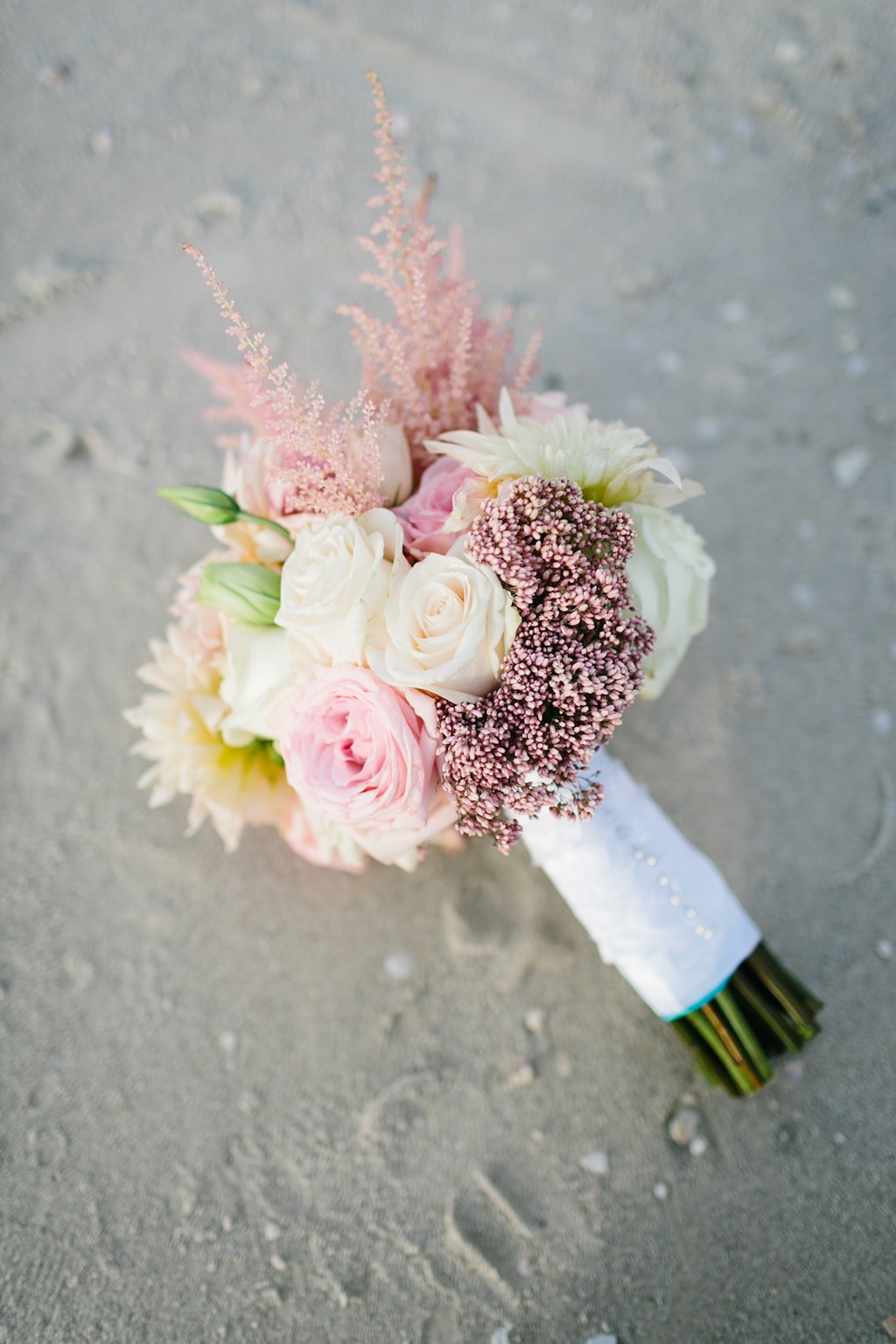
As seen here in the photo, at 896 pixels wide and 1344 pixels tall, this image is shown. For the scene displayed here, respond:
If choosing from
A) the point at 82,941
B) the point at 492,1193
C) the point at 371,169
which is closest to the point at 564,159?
the point at 371,169

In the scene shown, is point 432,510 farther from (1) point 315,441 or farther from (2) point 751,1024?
(2) point 751,1024

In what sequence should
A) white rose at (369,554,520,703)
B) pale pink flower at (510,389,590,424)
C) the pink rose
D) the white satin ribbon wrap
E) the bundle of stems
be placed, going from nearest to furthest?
white rose at (369,554,520,703), the pink rose, pale pink flower at (510,389,590,424), the white satin ribbon wrap, the bundle of stems

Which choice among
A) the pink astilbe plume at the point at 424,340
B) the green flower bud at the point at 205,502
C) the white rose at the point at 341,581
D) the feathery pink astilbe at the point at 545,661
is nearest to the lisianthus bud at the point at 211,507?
the green flower bud at the point at 205,502

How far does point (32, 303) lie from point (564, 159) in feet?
5.15

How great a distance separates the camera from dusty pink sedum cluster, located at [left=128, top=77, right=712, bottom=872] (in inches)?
40.8

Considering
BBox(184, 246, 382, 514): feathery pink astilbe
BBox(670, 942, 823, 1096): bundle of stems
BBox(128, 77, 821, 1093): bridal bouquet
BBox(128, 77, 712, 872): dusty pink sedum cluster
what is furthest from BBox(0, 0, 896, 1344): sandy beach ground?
BBox(184, 246, 382, 514): feathery pink astilbe

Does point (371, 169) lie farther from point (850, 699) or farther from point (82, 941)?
point (82, 941)

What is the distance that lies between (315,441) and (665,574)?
0.52 m

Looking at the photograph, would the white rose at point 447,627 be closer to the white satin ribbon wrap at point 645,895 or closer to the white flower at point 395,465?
the white flower at point 395,465

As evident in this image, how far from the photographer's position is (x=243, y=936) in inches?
70.0

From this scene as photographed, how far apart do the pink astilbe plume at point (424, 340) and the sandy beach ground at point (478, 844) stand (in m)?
0.92

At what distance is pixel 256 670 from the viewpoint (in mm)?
1211

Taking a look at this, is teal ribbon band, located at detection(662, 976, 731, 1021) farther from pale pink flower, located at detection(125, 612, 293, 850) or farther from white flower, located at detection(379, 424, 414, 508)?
white flower, located at detection(379, 424, 414, 508)

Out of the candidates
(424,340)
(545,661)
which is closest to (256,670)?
(545,661)
